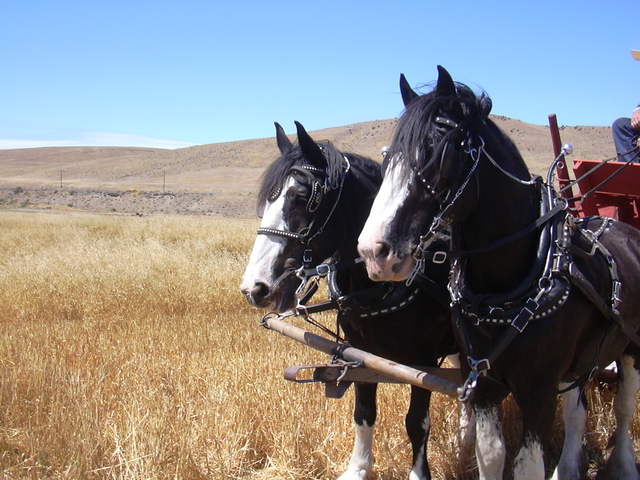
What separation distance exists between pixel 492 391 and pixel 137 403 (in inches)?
95.7

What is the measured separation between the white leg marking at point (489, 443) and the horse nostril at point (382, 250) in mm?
1061

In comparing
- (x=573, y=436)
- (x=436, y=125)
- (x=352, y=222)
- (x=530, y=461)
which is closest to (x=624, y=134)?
(x=573, y=436)

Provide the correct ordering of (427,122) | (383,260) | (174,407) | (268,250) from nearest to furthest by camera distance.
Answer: (383,260) < (427,122) < (268,250) < (174,407)

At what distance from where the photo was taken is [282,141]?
4.20 metres

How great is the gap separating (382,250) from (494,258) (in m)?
0.59

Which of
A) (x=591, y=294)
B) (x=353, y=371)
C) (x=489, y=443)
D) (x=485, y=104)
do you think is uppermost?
(x=485, y=104)

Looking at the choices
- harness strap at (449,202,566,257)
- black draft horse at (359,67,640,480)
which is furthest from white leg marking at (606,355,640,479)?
harness strap at (449,202,566,257)

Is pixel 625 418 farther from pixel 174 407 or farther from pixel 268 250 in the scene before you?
pixel 174 407

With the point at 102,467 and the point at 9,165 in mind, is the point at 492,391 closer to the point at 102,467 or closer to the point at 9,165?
the point at 102,467

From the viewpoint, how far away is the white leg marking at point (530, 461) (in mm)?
2852

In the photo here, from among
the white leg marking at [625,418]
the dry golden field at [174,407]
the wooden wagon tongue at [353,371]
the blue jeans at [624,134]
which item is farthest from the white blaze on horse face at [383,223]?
the blue jeans at [624,134]

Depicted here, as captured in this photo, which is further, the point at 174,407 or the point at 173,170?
the point at 173,170

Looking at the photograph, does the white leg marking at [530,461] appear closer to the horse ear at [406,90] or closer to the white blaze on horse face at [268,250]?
the white blaze on horse face at [268,250]

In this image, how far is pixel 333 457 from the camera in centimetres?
417
